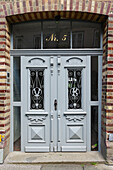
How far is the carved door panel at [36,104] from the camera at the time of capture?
4496 mm

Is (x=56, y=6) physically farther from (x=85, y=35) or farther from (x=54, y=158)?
(x=54, y=158)

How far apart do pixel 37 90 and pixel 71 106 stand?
0.96 meters

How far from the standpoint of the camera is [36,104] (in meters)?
4.54

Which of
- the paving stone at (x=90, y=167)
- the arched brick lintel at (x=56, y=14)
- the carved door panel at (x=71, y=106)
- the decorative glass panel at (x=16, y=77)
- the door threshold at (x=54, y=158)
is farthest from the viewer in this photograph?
the decorative glass panel at (x=16, y=77)

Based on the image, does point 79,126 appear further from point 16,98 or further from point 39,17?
point 39,17

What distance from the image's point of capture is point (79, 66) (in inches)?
177

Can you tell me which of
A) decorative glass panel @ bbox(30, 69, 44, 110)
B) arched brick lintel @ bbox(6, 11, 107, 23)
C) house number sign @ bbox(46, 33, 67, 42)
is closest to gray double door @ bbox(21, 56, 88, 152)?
decorative glass panel @ bbox(30, 69, 44, 110)

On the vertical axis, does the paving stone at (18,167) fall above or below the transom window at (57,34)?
below

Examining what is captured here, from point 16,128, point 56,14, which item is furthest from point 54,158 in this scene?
point 56,14

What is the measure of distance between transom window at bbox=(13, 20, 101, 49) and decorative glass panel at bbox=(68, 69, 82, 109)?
2.21ft

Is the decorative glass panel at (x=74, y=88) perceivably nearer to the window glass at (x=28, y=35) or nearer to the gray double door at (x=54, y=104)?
the gray double door at (x=54, y=104)

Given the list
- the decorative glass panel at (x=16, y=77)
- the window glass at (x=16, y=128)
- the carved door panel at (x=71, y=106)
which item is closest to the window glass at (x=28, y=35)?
the decorative glass panel at (x=16, y=77)

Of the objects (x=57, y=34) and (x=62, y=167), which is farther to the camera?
(x=57, y=34)

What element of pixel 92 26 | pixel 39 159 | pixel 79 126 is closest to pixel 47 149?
pixel 39 159
